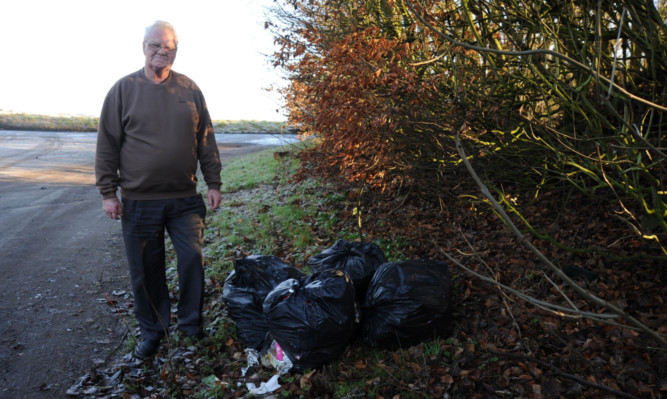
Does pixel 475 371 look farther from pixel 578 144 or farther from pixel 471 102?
pixel 471 102

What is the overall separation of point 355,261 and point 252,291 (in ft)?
2.85

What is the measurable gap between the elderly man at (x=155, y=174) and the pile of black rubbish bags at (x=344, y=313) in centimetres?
65

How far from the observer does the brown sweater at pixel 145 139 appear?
3609 mm

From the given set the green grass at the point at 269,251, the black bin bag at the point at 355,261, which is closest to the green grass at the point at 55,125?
the green grass at the point at 269,251

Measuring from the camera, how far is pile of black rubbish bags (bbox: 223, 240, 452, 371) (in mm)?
3232

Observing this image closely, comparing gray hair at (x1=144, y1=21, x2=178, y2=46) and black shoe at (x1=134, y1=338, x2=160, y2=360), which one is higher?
gray hair at (x1=144, y1=21, x2=178, y2=46)

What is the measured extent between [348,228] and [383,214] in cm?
57

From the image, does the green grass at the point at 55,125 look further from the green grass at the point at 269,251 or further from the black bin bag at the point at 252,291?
the black bin bag at the point at 252,291

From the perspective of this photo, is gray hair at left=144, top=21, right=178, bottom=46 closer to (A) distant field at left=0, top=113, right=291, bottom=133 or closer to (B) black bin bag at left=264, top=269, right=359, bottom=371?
(B) black bin bag at left=264, top=269, right=359, bottom=371

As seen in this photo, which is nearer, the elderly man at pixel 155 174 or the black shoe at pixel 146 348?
the elderly man at pixel 155 174

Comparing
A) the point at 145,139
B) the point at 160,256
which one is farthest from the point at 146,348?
the point at 145,139

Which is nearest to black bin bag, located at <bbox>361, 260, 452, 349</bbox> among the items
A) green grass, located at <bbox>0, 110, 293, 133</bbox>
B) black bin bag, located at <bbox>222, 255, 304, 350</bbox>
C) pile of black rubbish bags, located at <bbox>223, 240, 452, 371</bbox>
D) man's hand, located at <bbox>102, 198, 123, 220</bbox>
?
pile of black rubbish bags, located at <bbox>223, 240, 452, 371</bbox>

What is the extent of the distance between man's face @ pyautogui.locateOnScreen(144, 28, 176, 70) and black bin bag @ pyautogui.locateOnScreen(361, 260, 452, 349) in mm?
2290

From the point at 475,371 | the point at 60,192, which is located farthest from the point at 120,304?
the point at 60,192
